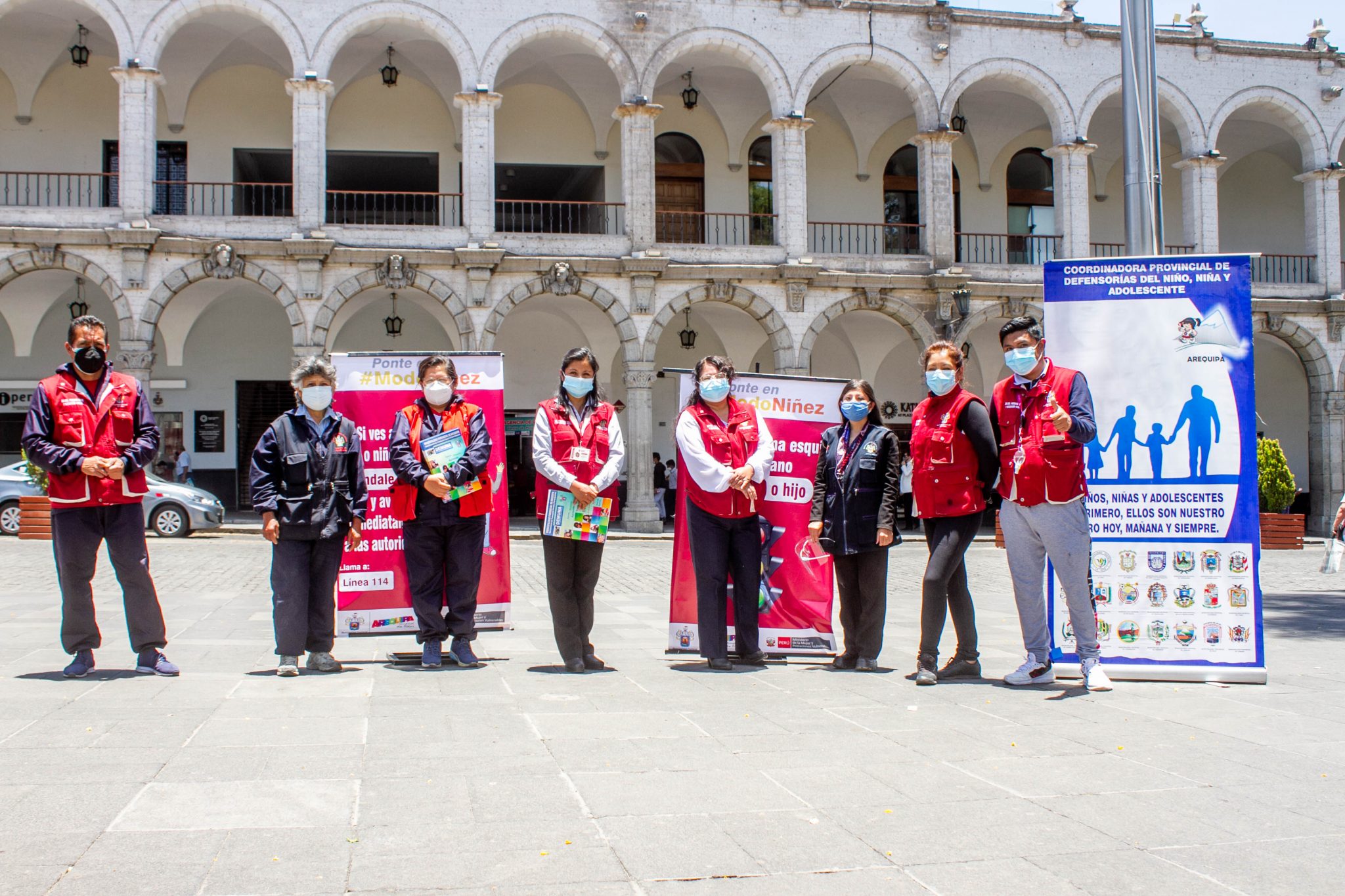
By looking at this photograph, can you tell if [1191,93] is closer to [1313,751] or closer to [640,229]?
[640,229]

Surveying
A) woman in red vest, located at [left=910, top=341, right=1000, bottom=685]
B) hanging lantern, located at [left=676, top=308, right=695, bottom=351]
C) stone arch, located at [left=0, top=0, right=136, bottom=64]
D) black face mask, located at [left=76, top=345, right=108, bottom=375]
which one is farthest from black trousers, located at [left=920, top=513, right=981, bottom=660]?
stone arch, located at [left=0, top=0, right=136, bottom=64]

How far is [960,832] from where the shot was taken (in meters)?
3.65

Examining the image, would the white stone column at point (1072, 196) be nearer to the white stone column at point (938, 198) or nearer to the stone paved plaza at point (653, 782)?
the white stone column at point (938, 198)

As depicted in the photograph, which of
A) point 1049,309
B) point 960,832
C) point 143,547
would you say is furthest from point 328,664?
point 1049,309

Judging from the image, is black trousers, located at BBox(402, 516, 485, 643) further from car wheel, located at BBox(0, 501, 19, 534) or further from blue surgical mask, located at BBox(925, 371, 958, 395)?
car wheel, located at BBox(0, 501, 19, 534)

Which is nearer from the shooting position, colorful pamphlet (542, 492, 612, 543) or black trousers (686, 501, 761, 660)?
colorful pamphlet (542, 492, 612, 543)

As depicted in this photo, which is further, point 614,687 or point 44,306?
point 44,306

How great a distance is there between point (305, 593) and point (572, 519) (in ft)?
5.10

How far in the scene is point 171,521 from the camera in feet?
66.1

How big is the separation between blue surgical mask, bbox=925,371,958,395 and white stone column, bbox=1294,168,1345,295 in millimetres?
24146

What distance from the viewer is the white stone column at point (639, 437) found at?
75.7 ft

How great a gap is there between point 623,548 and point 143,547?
13375 mm

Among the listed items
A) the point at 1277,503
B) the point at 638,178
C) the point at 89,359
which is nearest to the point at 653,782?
the point at 89,359

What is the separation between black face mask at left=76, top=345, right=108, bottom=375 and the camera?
6254 mm
